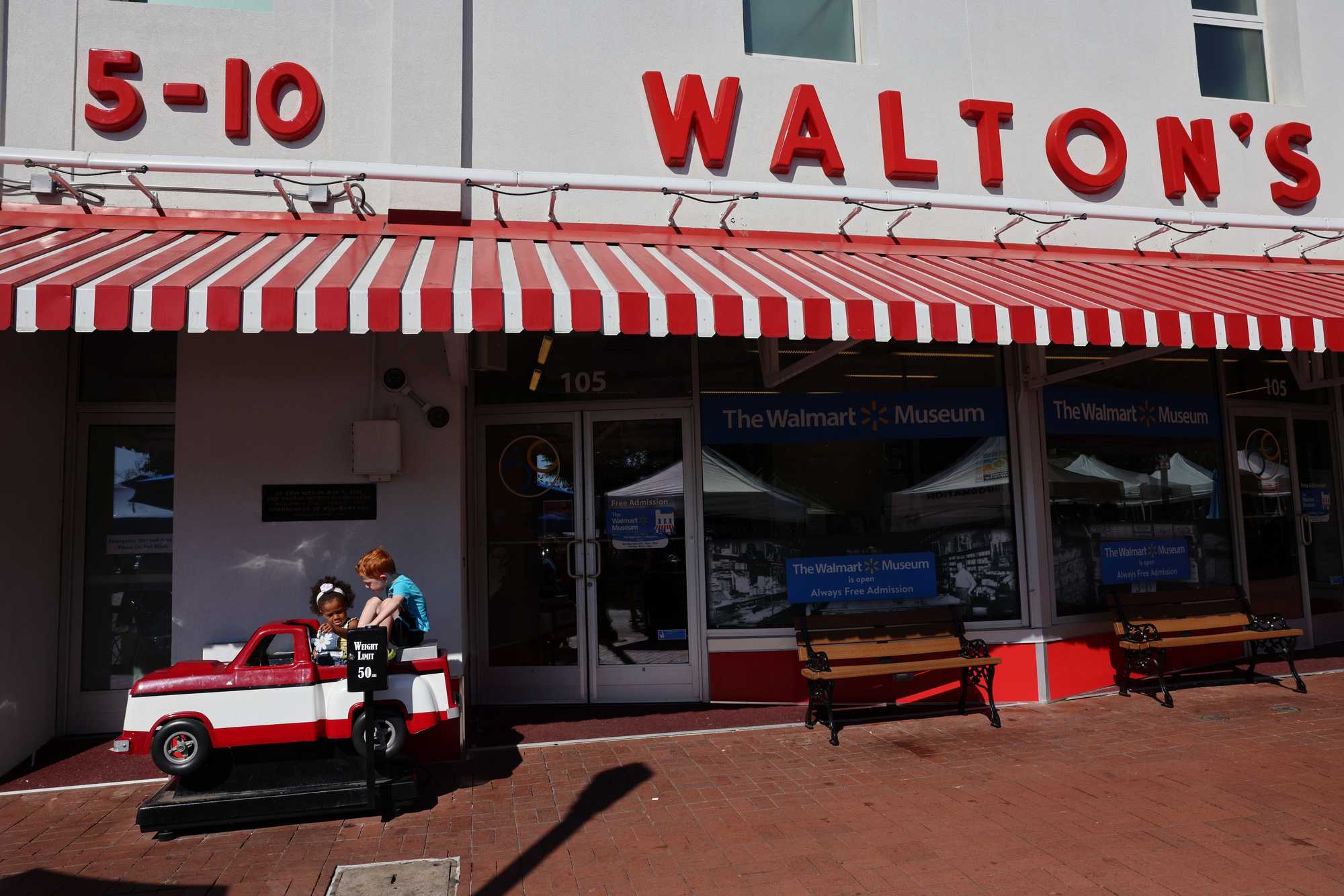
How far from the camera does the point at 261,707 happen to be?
473 cm

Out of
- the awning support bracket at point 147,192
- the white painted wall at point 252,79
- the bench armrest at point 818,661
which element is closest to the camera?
the awning support bracket at point 147,192

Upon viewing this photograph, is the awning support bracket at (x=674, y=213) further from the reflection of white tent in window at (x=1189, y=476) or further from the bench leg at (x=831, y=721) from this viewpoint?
the reflection of white tent in window at (x=1189, y=476)

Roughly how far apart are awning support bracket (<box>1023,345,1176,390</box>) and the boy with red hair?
512cm

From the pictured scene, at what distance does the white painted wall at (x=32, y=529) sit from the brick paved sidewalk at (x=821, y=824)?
94 centimetres

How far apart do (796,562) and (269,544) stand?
3.97 metres

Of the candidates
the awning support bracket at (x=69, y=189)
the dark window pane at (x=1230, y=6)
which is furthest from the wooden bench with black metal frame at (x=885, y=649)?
the dark window pane at (x=1230, y=6)

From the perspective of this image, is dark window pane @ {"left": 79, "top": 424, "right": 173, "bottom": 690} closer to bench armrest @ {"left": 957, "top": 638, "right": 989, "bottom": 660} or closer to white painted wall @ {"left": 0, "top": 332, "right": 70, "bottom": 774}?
white painted wall @ {"left": 0, "top": 332, "right": 70, "bottom": 774}

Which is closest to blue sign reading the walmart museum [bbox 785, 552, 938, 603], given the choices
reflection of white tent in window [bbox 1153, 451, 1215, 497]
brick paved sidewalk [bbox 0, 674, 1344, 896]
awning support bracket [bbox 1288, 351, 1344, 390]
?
brick paved sidewalk [bbox 0, 674, 1344, 896]

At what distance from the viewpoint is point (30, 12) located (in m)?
6.00

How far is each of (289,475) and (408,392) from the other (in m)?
0.99

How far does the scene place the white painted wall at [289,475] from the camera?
5.84 m

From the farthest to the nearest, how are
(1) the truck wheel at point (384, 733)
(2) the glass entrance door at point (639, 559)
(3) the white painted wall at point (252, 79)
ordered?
(2) the glass entrance door at point (639, 559) → (3) the white painted wall at point (252, 79) → (1) the truck wheel at point (384, 733)

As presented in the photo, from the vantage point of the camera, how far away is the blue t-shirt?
519 centimetres

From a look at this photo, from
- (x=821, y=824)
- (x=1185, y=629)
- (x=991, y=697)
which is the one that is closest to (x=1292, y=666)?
(x=1185, y=629)
